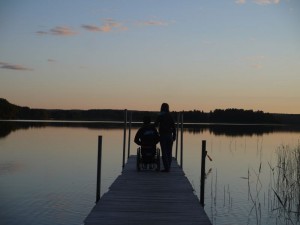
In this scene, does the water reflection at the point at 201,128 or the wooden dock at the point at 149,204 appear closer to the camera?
the wooden dock at the point at 149,204

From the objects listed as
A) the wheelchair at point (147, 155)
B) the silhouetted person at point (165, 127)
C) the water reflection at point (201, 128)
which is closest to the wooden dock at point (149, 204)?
the wheelchair at point (147, 155)

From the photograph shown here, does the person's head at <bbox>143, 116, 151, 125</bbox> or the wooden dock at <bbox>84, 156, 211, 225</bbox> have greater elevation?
the person's head at <bbox>143, 116, 151, 125</bbox>

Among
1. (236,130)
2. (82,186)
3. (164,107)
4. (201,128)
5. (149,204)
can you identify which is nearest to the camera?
(149,204)

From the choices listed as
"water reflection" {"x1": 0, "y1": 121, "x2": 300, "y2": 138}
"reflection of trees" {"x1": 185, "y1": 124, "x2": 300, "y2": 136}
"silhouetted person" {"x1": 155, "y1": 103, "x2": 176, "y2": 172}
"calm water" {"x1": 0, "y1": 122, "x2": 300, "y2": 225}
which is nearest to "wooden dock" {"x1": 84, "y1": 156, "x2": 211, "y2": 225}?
"silhouetted person" {"x1": 155, "y1": 103, "x2": 176, "y2": 172}

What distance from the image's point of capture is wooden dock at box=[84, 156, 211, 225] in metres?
7.41

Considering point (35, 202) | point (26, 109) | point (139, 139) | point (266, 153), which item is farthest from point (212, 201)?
point (26, 109)

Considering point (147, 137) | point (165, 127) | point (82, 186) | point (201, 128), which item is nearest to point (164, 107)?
point (165, 127)

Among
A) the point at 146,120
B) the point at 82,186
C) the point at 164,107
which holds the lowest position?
the point at 82,186

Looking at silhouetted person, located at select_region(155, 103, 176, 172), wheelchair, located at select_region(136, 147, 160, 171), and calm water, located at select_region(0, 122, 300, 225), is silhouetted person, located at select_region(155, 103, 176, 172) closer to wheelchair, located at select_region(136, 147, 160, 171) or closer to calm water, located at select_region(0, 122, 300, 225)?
wheelchair, located at select_region(136, 147, 160, 171)

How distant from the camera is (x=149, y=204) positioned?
8.63m

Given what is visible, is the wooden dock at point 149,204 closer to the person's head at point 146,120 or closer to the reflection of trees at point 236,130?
the person's head at point 146,120

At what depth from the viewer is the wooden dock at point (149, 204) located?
741 centimetres

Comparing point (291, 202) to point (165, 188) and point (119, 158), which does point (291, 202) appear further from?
point (119, 158)

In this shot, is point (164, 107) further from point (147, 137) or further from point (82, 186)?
point (82, 186)
